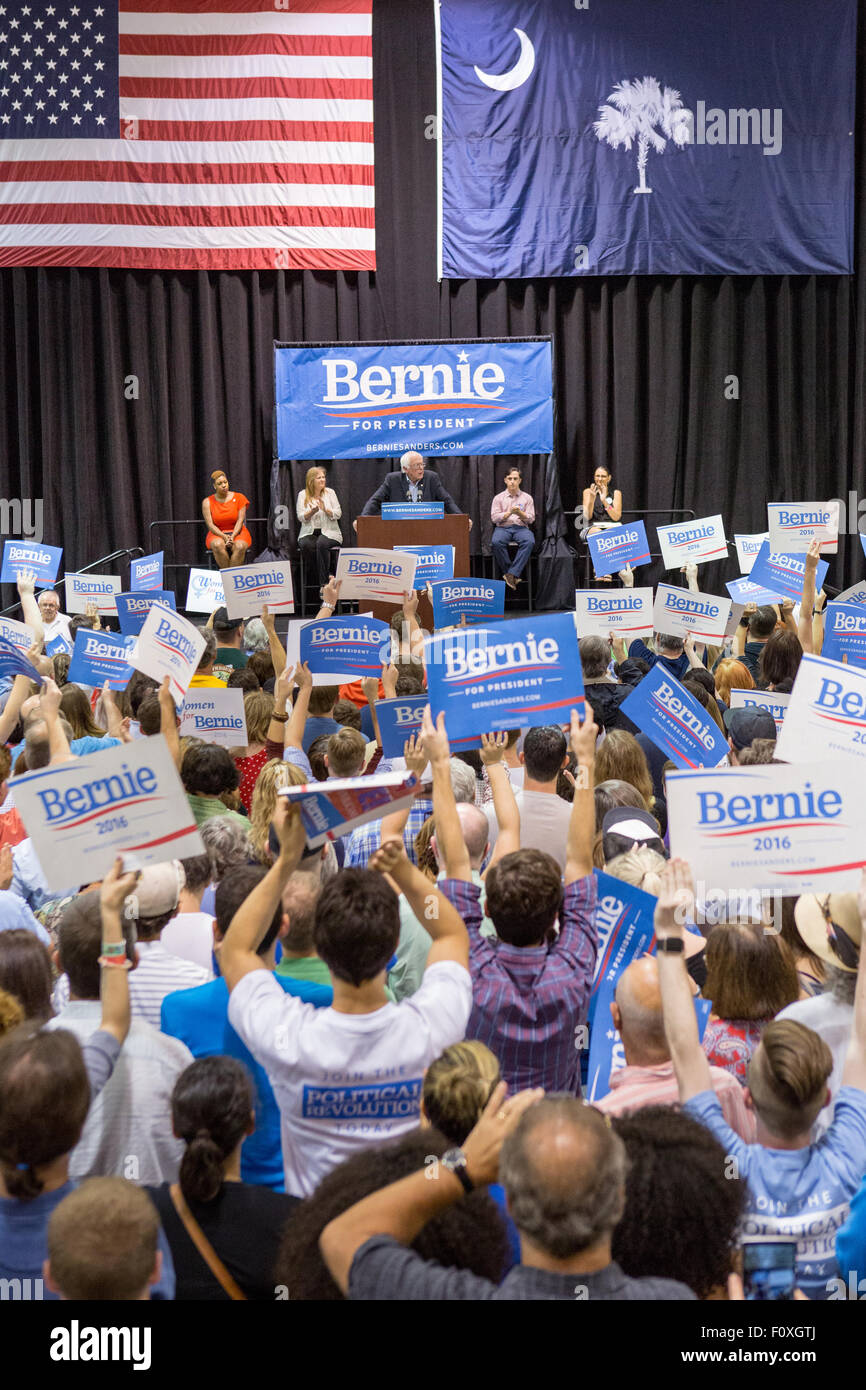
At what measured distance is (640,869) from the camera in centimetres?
303

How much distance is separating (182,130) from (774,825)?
39.1ft

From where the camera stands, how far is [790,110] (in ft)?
42.0

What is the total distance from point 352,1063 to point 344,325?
486 inches

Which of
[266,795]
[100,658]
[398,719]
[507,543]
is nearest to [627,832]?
[398,719]

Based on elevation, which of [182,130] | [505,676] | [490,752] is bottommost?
[490,752]

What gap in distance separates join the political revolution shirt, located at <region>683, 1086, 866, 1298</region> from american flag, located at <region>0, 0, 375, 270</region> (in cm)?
1222

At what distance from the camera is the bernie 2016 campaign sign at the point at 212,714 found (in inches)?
184

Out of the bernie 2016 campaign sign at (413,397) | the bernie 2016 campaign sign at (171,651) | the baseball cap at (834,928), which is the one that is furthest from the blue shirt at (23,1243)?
the bernie 2016 campaign sign at (413,397)

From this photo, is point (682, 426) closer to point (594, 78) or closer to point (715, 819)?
point (594, 78)

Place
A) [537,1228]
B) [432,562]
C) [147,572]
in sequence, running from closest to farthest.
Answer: [537,1228] < [147,572] < [432,562]

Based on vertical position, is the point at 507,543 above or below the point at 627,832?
above

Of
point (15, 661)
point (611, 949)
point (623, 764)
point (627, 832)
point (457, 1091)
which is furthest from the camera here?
point (15, 661)

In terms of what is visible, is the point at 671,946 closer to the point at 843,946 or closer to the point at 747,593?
the point at 843,946

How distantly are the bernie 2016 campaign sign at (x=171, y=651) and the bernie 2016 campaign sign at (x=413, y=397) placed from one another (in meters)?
7.94
